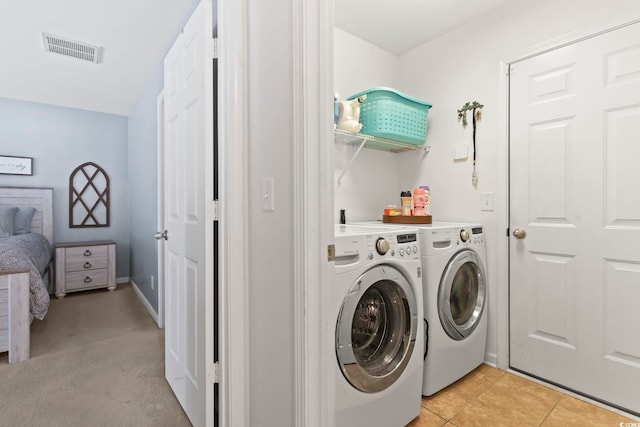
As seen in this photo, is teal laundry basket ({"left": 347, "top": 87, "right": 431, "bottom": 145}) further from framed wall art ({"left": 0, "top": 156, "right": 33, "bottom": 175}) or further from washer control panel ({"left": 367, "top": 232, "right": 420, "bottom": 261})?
framed wall art ({"left": 0, "top": 156, "right": 33, "bottom": 175})

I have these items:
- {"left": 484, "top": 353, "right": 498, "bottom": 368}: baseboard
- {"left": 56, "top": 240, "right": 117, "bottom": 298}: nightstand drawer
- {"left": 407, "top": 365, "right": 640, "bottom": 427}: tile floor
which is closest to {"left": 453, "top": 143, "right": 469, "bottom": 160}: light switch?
{"left": 484, "top": 353, "right": 498, "bottom": 368}: baseboard

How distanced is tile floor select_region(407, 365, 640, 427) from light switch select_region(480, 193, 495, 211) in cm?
109

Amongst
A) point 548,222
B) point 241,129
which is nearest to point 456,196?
point 548,222

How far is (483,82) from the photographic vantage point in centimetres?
221

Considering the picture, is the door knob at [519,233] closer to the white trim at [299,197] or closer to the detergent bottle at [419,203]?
the detergent bottle at [419,203]

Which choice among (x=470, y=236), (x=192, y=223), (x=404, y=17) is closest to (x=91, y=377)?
(x=192, y=223)

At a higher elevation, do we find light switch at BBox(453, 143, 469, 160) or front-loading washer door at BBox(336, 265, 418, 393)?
light switch at BBox(453, 143, 469, 160)

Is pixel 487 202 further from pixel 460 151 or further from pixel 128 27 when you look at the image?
pixel 128 27

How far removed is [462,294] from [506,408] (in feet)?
2.02

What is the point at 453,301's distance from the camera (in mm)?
1909

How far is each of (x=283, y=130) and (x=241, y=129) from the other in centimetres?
29

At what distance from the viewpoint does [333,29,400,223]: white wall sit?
2.38 metres

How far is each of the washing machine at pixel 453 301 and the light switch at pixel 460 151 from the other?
20.9 inches

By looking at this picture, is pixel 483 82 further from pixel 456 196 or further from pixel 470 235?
pixel 470 235
